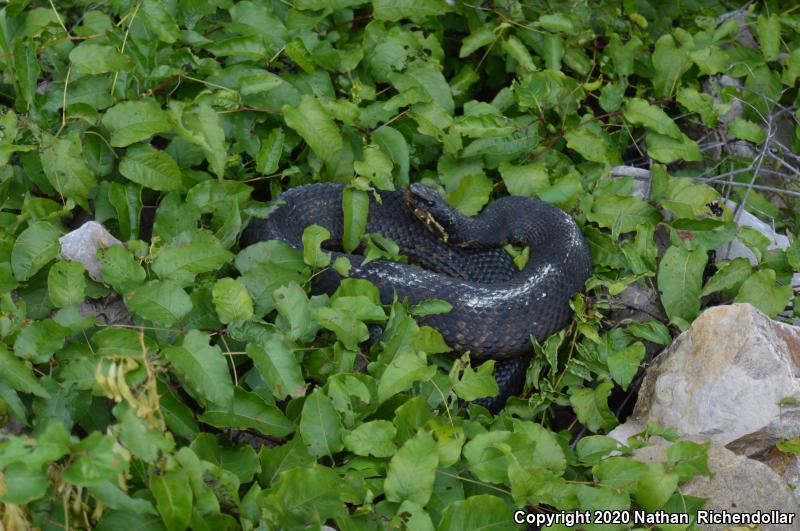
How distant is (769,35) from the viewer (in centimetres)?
711

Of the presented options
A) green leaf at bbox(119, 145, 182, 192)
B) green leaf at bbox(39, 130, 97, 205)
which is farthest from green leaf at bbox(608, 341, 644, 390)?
green leaf at bbox(39, 130, 97, 205)

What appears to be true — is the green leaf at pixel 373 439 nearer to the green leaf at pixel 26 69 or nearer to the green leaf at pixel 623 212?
the green leaf at pixel 623 212

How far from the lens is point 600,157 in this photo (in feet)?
21.0

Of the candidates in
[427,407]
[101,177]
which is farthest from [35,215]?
[427,407]

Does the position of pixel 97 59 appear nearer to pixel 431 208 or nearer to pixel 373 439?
pixel 431 208

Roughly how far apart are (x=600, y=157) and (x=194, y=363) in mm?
3692

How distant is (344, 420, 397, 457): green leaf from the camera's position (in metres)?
3.94

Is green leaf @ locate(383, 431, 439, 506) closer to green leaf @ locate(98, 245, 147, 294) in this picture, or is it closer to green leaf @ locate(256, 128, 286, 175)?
green leaf @ locate(98, 245, 147, 294)

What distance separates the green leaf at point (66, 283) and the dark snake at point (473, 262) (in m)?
1.46

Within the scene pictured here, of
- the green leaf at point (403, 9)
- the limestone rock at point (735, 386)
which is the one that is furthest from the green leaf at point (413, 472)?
the green leaf at point (403, 9)

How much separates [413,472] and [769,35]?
530cm

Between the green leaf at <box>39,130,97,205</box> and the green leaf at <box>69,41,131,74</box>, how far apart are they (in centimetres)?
61

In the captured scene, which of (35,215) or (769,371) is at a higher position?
(35,215)

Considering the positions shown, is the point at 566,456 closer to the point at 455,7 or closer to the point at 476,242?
the point at 476,242
